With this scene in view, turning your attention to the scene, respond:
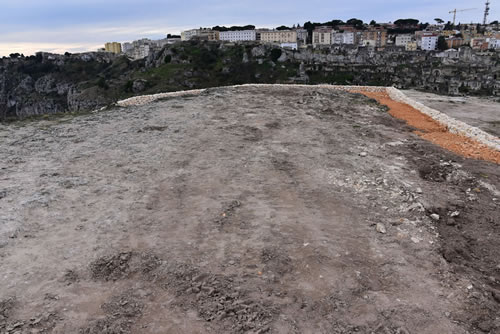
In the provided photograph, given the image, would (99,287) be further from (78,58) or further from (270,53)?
(78,58)

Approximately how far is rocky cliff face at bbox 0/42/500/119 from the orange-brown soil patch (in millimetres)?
48782

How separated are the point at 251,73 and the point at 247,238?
261ft

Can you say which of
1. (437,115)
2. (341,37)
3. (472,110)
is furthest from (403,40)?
(437,115)

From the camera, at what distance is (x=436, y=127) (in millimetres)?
16312

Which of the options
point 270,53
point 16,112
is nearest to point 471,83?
point 270,53

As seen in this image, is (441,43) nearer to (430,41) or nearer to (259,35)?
(430,41)

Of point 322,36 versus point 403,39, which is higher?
point 322,36

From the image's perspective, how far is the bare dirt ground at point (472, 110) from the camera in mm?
16441

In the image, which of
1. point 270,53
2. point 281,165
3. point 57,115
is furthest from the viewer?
point 270,53

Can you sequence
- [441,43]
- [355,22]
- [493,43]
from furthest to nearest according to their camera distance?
[355,22]
[441,43]
[493,43]

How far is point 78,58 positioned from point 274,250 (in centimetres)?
14052

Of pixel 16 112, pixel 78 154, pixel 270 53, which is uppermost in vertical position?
→ pixel 270 53

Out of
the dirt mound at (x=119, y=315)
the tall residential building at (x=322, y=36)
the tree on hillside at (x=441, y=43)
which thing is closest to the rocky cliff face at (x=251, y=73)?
the tree on hillside at (x=441, y=43)

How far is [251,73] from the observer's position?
270 ft
